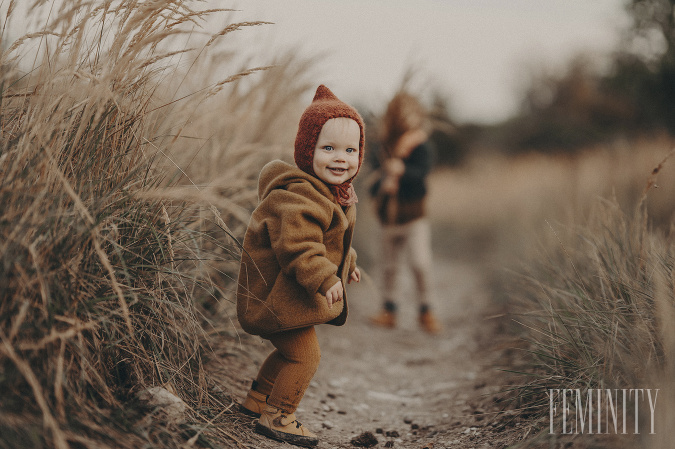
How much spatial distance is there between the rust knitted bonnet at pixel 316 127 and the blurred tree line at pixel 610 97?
7.66 m

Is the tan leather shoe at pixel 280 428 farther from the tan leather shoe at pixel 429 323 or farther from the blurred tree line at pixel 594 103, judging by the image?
the blurred tree line at pixel 594 103

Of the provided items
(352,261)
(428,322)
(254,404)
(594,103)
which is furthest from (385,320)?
(594,103)

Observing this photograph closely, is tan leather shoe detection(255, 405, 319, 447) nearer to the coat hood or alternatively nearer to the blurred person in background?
the coat hood

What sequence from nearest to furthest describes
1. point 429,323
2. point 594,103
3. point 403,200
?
point 429,323
point 403,200
point 594,103

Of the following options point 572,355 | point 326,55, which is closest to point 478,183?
point 326,55

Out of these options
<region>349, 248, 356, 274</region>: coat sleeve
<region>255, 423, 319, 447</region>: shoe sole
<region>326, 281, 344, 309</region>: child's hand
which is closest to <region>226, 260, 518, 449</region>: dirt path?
<region>255, 423, 319, 447</region>: shoe sole

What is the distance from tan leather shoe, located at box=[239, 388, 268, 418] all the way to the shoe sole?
9 centimetres

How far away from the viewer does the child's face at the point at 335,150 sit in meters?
1.94

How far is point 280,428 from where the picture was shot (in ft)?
6.34

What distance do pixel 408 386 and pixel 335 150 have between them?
1.76m

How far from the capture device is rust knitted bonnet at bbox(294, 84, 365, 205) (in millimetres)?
1939

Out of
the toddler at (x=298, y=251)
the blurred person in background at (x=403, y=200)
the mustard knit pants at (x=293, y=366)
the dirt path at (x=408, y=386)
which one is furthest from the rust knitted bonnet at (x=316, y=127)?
the blurred person in background at (x=403, y=200)

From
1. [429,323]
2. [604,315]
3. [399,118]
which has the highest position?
[399,118]

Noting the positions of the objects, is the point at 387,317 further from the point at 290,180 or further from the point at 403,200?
the point at 290,180
